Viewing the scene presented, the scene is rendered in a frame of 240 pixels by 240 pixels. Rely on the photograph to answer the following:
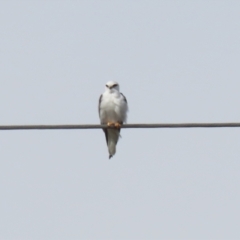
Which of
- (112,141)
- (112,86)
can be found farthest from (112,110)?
(112,141)

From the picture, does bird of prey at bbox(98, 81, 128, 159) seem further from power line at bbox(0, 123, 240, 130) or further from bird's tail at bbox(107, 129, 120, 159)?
power line at bbox(0, 123, 240, 130)

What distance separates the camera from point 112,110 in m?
13.9

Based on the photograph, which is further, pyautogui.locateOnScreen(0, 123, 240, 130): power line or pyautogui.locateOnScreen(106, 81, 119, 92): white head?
pyautogui.locateOnScreen(106, 81, 119, 92): white head

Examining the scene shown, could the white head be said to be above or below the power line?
above

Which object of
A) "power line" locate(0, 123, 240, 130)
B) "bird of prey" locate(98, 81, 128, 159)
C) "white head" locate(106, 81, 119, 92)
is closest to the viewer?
"power line" locate(0, 123, 240, 130)

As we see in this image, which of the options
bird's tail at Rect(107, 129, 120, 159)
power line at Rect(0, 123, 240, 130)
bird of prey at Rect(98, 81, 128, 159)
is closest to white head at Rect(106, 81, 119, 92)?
bird of prey at Rect(98, 81, 128, 159)

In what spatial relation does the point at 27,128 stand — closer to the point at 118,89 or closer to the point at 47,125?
the point at 47,125

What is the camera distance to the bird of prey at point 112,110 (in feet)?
45.4

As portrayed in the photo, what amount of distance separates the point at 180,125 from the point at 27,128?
5.35 ft

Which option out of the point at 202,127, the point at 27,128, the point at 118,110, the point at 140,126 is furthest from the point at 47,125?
the point at 118,110

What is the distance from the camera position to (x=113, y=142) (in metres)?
14.4

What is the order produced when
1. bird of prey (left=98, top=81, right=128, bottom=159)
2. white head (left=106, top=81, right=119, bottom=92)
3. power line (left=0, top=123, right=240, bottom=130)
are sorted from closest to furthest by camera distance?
1. power line (left=0, top=123, right=240, bottom=130)
2. bird of prey (left=98, top=81, right=128, bottom=159)
3. white head (left=106, top=81, right=119, bottom=92)

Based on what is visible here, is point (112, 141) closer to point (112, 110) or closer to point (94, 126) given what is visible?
point (112, 110)

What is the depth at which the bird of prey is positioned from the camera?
1383 cm
